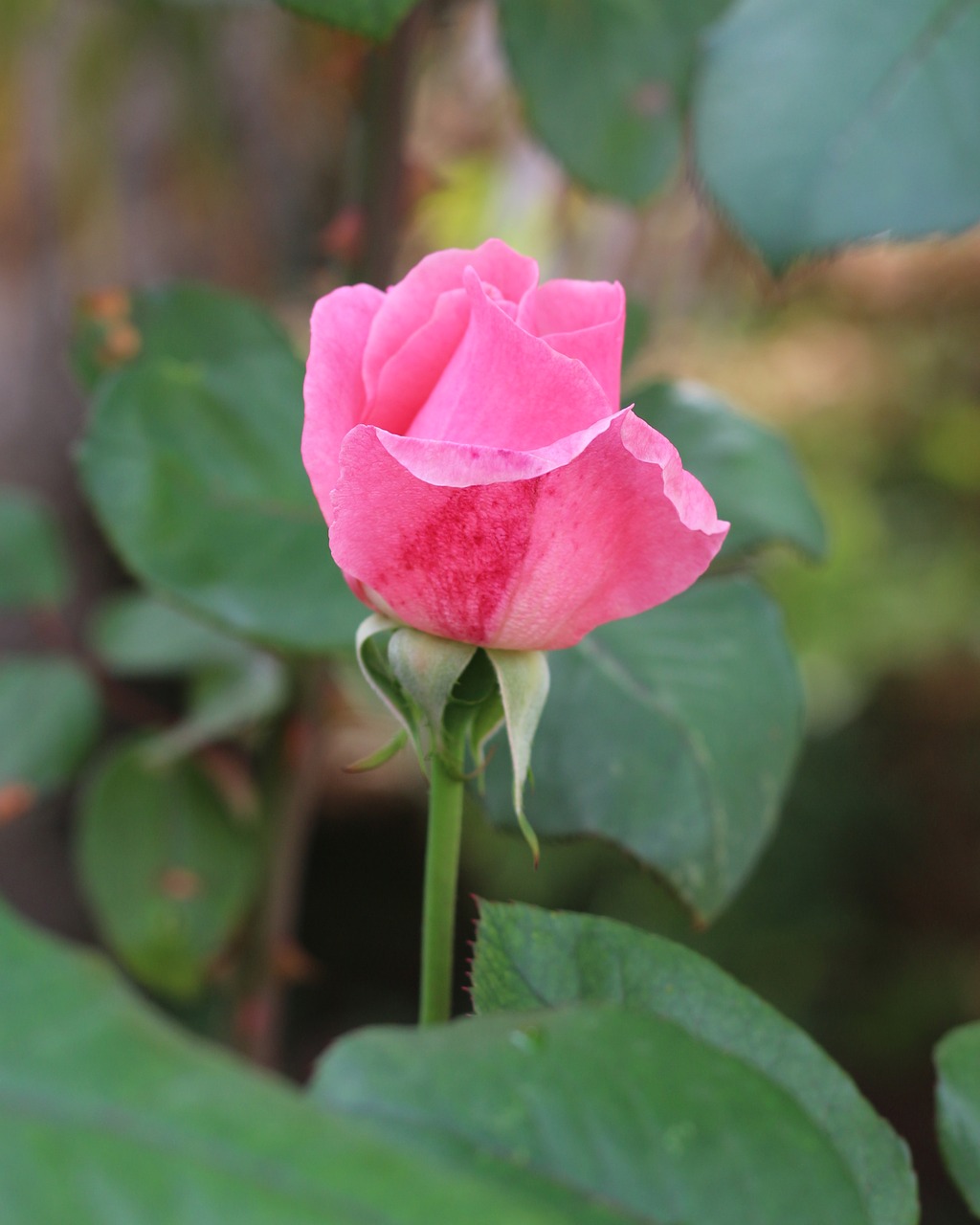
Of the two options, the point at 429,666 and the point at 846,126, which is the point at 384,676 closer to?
the point at 429,666

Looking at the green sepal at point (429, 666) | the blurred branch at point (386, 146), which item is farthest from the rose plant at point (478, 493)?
the blurred branch at point (386, 146)

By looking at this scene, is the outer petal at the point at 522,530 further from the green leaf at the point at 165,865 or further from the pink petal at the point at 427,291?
the green leaf at the point at 165,865

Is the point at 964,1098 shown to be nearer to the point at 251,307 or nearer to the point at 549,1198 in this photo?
the point at 549,1198

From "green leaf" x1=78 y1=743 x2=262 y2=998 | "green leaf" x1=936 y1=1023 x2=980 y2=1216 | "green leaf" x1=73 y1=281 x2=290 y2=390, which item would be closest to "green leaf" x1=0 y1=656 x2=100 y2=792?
"green leaf" x1=78 y1=743 x2=262 y2=998

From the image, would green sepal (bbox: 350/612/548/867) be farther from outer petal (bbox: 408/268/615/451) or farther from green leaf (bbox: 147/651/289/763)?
green leaf (bbox: 147/651/289/763)

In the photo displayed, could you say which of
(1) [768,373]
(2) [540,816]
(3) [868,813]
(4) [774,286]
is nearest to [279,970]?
(2) [540,816]
